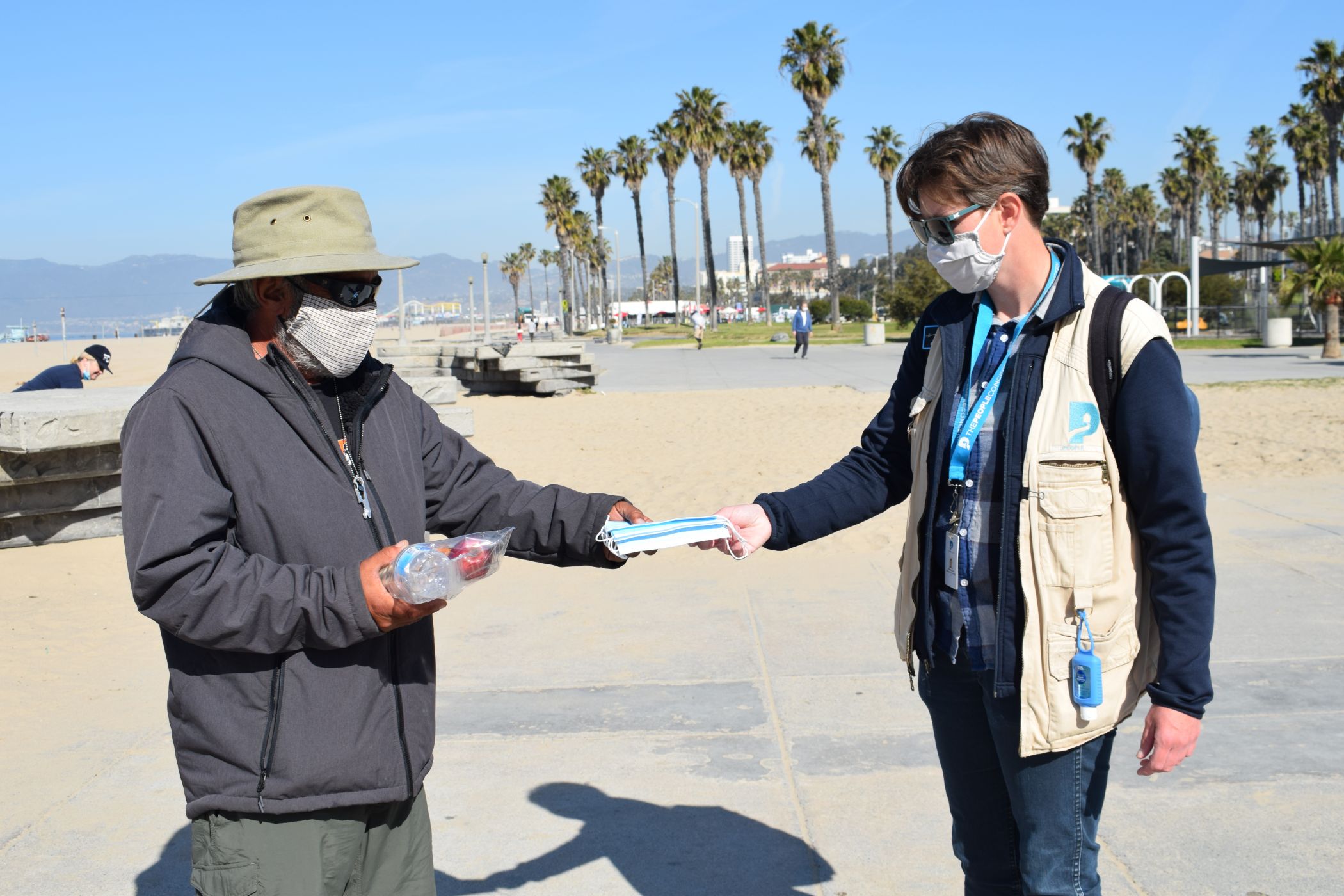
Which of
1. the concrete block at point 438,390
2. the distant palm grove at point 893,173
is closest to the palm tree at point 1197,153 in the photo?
the distant palm grove at point 893,173

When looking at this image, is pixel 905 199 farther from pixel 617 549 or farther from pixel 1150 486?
pixel 617 549

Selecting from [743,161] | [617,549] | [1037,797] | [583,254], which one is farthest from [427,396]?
[583,254]

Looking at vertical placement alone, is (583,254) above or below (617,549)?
above

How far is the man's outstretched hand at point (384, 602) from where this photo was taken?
2.05m

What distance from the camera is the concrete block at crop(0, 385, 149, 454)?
6715mm

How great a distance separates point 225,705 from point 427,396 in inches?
346

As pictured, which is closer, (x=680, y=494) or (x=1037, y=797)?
(x=1037, y=797)

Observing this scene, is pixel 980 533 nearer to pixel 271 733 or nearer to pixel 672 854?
pixel 271 733

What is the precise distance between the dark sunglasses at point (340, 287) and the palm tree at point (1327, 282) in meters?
27.1

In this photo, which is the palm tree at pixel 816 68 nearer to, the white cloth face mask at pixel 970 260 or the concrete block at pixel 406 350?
the concrete block at pixel 406 350

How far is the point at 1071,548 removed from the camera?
2.18 meters

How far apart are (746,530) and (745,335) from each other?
4715 cm

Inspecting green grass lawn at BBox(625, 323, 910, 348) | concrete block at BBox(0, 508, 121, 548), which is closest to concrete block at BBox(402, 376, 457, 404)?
concrete block at BBox(0, 508, 121, 548)

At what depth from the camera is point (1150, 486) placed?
2168mm
